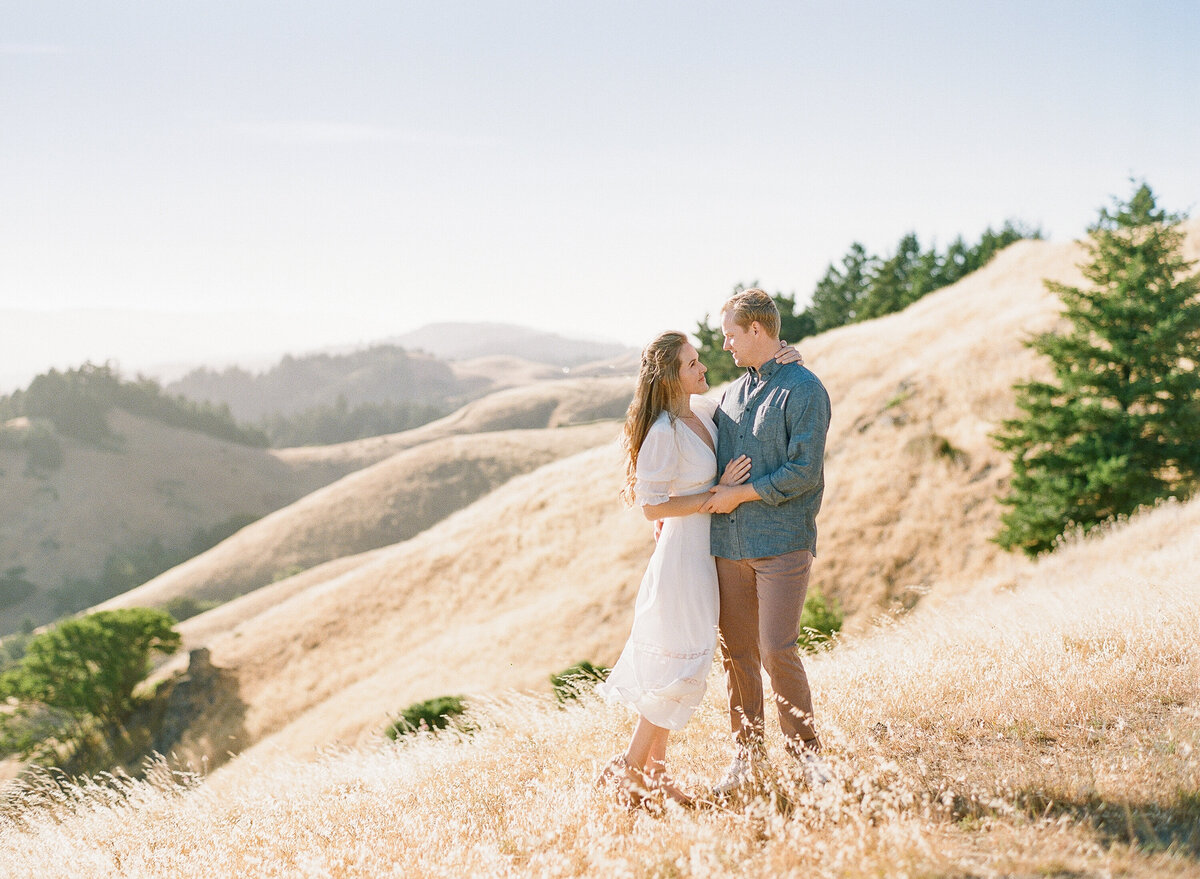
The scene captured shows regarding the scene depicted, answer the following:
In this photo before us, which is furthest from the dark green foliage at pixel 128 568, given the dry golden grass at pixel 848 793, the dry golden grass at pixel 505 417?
the dry golden grass at pixel 848 793

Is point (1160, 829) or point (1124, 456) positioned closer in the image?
point (1160, 829)

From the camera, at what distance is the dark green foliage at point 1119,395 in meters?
15.7

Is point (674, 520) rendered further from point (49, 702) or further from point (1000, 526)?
point (49, 702)

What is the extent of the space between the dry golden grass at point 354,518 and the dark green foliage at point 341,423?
8470cm

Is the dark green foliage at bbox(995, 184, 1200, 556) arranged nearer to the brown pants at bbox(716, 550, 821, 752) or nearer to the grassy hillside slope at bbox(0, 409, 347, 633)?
the brown pants at bbox(716, 550, 821, 752)

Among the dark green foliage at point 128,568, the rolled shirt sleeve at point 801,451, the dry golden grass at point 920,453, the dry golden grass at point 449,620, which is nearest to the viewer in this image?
the rolled shirt sleeve at point 801,451

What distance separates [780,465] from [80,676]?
118 ft

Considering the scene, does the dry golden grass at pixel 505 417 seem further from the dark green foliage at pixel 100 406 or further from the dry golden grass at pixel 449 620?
the dry golden grass at pixel 449 620

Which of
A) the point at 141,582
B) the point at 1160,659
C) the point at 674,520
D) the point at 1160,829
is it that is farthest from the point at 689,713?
the point at 141,582

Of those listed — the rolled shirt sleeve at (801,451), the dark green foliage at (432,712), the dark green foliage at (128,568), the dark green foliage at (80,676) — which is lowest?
the dark green foliage at (128,568)

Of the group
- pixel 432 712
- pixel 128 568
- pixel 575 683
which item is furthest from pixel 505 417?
pixel 575 683

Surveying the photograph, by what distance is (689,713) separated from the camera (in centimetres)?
423

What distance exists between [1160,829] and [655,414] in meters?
2.92

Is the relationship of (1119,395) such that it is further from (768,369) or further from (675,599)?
(675,599)
